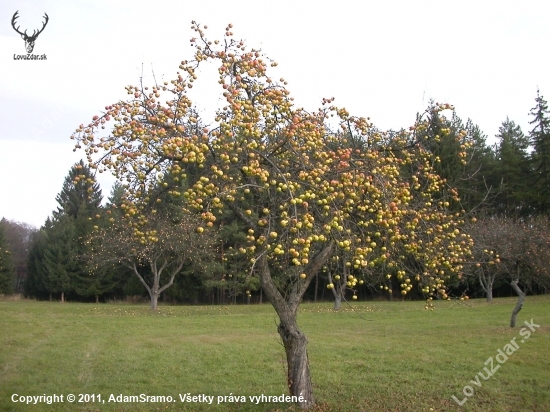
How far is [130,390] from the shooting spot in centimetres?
956

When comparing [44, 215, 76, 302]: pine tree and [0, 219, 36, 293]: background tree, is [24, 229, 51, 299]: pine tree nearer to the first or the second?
[44, 215, 76, 302]: pine tree

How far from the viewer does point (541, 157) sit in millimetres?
38906

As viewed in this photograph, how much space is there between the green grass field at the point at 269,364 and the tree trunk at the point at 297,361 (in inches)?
12.2

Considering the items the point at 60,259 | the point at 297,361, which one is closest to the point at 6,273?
the point at 60,259

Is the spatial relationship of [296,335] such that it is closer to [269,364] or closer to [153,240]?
[153,240]

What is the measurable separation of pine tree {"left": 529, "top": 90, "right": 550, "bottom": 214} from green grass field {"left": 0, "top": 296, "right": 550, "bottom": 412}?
20.7 meters

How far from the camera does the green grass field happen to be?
8867 mm

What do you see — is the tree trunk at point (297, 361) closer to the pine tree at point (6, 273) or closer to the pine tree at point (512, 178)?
the pine tree at point (512, 178)

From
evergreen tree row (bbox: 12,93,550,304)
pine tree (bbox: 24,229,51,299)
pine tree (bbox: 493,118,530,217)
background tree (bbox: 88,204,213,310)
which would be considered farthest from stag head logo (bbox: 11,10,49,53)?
pine tree (bbox: 24,229,51,299)

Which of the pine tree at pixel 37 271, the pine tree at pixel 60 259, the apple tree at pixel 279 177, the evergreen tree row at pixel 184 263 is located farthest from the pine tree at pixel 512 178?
the pine tree at pixel 37 271

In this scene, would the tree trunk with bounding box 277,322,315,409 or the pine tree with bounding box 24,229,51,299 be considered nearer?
the tree trunk with bounding box 277,322,315,409

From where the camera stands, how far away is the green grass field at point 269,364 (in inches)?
349

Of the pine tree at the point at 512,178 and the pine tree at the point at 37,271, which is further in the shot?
the pine tree at the point at 37,271

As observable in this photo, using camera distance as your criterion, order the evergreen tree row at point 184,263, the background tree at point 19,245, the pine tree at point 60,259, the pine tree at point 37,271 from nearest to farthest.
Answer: the evergreen tree row at point 184,263
the pine tree at point 60,259
the pine tree at point 37,271
the background tree at point 19,245
